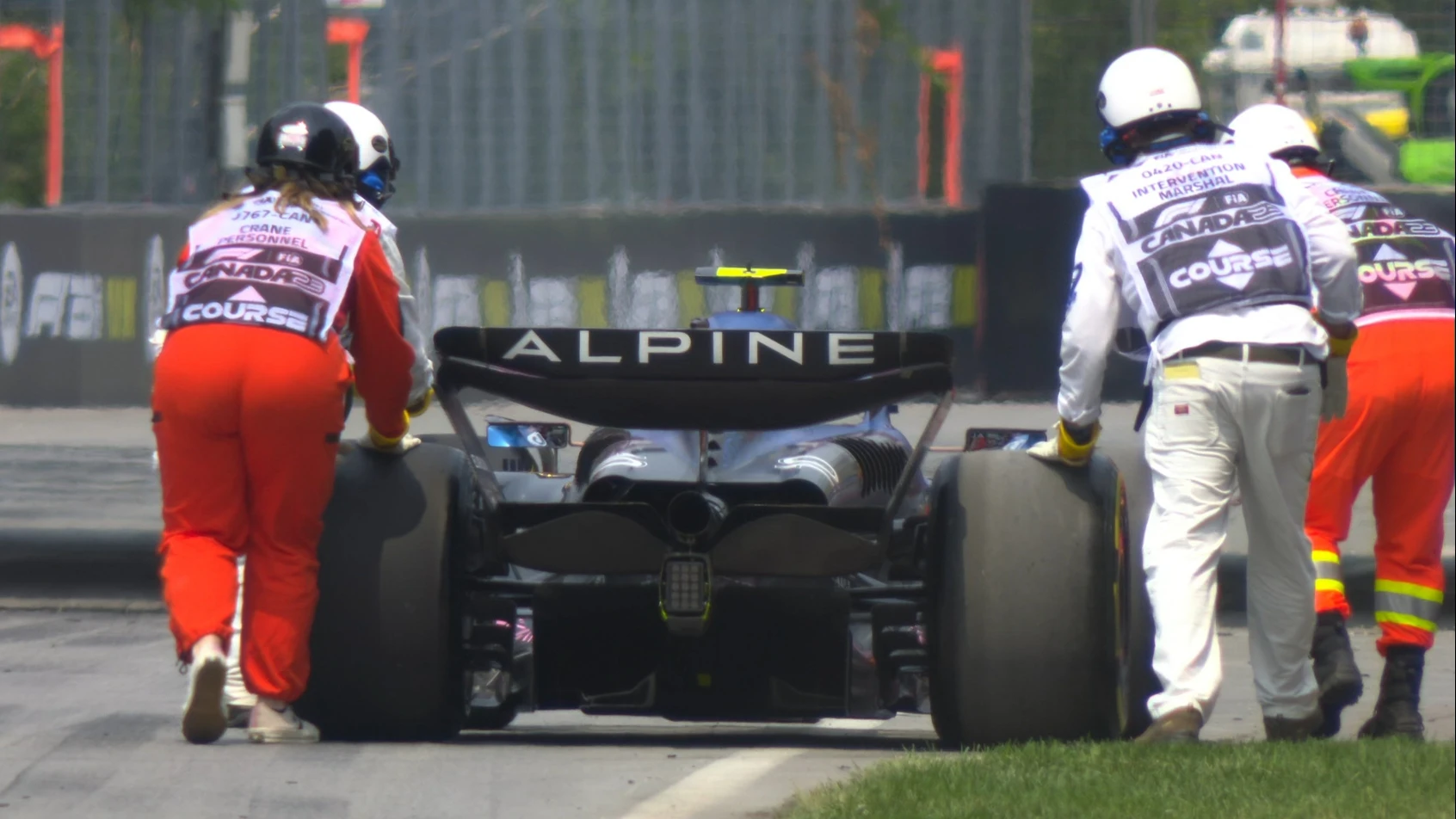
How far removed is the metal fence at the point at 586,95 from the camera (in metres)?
9.88

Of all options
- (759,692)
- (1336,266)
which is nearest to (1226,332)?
(1336,266)

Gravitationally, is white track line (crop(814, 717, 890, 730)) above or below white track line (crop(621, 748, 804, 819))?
below

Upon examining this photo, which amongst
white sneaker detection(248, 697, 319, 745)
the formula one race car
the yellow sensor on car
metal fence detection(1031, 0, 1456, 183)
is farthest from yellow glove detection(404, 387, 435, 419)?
metal fence detection(1031, 0, 1456, 183)

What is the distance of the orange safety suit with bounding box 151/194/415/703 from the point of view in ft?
18.3

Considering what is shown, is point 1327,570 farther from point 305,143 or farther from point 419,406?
point 305,143

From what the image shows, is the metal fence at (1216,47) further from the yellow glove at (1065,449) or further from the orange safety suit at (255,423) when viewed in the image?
the orange safety suit at (255,423)

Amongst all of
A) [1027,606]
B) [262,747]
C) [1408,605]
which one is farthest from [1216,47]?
[262,747]

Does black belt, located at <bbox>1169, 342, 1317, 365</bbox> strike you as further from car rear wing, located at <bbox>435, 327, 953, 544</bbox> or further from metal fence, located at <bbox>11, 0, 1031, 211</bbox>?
metal fence, located at <bbox>11, 0, 1031, 211</bbox>

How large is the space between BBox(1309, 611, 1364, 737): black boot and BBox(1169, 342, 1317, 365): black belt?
1.23 meters

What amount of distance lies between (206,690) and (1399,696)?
3.33 meters

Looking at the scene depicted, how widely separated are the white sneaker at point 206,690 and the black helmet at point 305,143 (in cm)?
121

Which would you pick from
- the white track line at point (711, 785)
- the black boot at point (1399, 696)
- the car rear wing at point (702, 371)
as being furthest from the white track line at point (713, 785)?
the black boot at point (1399, 696)

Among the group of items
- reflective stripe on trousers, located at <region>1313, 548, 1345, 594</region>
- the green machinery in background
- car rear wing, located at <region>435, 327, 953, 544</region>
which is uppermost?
the green machinery in background

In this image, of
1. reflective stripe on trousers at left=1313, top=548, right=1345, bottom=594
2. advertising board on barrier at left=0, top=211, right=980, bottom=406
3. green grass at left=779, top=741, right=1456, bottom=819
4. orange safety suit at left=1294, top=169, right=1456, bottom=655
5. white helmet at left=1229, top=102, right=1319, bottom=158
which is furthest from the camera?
advertising board on barrier at left=0, top=211, right=980, bottom=406
